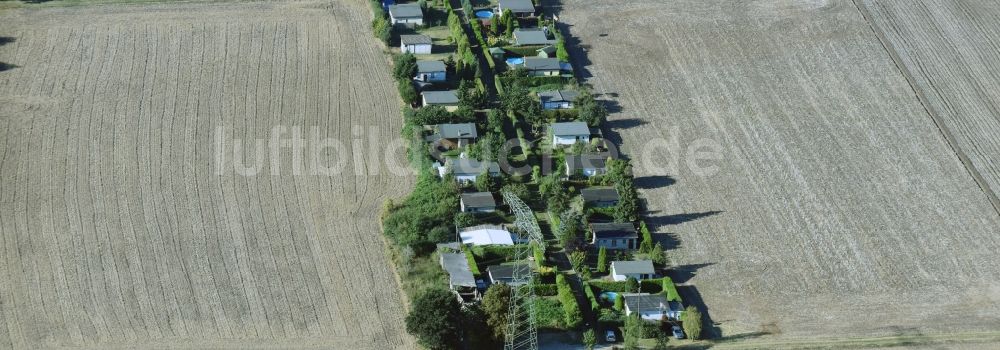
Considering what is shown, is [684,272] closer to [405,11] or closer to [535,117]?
[535,117]

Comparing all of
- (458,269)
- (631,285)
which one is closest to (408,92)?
(458,269)

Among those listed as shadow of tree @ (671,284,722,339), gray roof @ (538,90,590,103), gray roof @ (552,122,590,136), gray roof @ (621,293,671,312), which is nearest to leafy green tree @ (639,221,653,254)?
shadow of tree @ (671,284,722,339)

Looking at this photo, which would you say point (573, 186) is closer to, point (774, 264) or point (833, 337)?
point (774, 264)

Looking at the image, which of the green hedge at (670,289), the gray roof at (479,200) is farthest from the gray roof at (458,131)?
the green hedge at (670,289)

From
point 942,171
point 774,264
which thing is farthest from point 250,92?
point 942,171

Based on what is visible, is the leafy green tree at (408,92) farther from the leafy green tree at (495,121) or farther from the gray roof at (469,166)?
the gray roof at (469,166)

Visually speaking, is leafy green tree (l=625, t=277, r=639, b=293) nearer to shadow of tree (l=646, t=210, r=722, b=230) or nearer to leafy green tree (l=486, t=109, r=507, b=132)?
shadow of tree (l=646, t=210, r=722, b=230)
